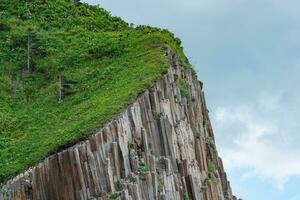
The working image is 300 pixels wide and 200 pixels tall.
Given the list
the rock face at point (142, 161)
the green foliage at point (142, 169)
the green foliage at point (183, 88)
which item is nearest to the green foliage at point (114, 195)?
the rock face at point (142, 161)

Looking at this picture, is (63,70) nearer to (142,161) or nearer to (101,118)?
(101,118)

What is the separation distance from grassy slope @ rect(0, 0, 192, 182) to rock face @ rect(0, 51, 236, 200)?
54.1 inches

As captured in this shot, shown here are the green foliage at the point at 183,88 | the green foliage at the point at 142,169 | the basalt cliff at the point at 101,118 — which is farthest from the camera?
the green foliage at the point at 183,88

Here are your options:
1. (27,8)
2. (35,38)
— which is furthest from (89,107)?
(27,8)

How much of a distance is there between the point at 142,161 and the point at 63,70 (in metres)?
23.1

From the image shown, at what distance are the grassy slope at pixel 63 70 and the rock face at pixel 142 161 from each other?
1.37m

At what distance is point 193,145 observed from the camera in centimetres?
6706

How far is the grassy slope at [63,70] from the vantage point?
193ft

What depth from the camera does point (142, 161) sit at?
56.9 meters

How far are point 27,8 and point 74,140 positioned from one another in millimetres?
47357

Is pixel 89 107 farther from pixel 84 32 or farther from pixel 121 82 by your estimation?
pixel 84 32

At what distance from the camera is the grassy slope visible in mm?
58719

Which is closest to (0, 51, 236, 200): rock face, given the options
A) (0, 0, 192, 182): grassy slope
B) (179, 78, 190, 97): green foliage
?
(179, 78, 190, 97): green foliage

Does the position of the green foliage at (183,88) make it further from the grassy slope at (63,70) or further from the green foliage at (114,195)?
the green foliage at (114,195)
